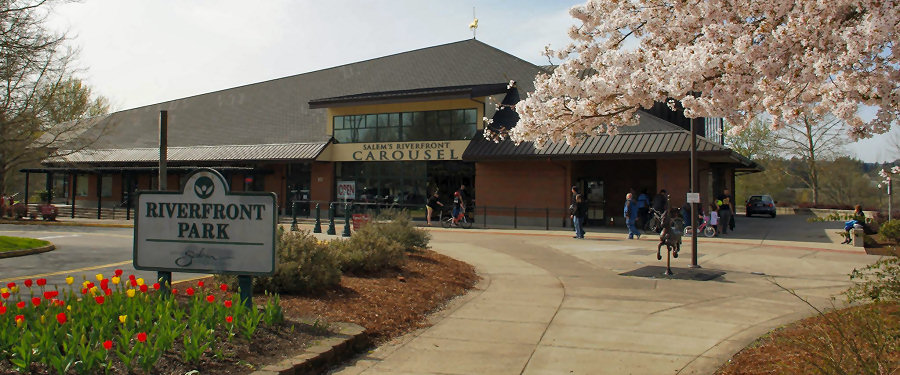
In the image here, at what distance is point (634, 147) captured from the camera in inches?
926

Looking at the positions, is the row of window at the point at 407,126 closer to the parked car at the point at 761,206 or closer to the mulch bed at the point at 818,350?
the mulch bed at the point at 818,350

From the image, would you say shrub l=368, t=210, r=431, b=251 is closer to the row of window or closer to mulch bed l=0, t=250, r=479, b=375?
mulch bed l=0, t=250, r=479, b=375

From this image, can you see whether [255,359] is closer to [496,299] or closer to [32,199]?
[496,299]

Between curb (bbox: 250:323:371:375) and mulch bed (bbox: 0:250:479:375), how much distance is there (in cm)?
13

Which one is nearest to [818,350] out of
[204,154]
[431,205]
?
[431,205]

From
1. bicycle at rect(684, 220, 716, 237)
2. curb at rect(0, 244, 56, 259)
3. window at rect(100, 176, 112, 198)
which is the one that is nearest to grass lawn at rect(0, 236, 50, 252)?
curb at rect(0, 244, 56, 259)

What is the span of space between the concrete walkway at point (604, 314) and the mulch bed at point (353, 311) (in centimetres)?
32

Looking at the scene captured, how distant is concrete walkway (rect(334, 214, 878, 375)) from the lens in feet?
19.3

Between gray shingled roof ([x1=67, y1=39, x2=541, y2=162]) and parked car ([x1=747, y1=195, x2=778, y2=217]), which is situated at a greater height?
gray shingled roof ([x1=67, y1=39, x2=541, y2=162])

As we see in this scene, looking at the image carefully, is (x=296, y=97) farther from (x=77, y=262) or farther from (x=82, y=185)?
(x=77, y=262)

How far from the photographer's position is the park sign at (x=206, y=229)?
618 centimetres

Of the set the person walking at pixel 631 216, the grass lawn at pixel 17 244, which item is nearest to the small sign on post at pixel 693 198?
the person walking at pixel 631 216

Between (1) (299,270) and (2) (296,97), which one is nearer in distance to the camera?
(1) (299,270)

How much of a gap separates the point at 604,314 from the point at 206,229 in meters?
4.86
